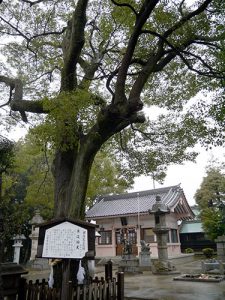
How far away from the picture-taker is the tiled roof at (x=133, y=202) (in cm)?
2758

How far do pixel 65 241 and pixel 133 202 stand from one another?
953 inches

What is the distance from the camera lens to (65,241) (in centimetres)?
545

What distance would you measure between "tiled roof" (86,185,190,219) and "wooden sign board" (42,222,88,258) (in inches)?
848

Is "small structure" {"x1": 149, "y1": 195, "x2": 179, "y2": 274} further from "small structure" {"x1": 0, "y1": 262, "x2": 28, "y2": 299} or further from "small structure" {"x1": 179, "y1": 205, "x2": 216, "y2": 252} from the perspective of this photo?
"small structure" {"x1": 179, "y1": 205, "x2": 216, "y2": 252}

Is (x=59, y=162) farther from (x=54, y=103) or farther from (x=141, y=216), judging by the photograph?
(x=141, y=216)

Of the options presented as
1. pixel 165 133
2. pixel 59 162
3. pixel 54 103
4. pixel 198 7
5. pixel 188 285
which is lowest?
pixel 188 285

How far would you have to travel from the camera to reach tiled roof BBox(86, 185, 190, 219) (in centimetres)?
2758

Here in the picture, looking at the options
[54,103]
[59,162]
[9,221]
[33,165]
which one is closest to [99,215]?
[33,165]

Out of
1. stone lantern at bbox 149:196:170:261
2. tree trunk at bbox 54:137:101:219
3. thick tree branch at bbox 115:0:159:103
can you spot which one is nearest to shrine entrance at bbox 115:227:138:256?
stone lantern at bbox 149:196:170:261

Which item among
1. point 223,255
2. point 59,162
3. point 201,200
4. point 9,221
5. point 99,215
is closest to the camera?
point 59,162

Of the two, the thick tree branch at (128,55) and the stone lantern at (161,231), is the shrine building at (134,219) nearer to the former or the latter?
the stone lantern at (161,231)

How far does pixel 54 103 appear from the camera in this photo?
687 cm

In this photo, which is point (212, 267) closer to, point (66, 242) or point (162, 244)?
point (162, 244)

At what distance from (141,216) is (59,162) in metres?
20.0
